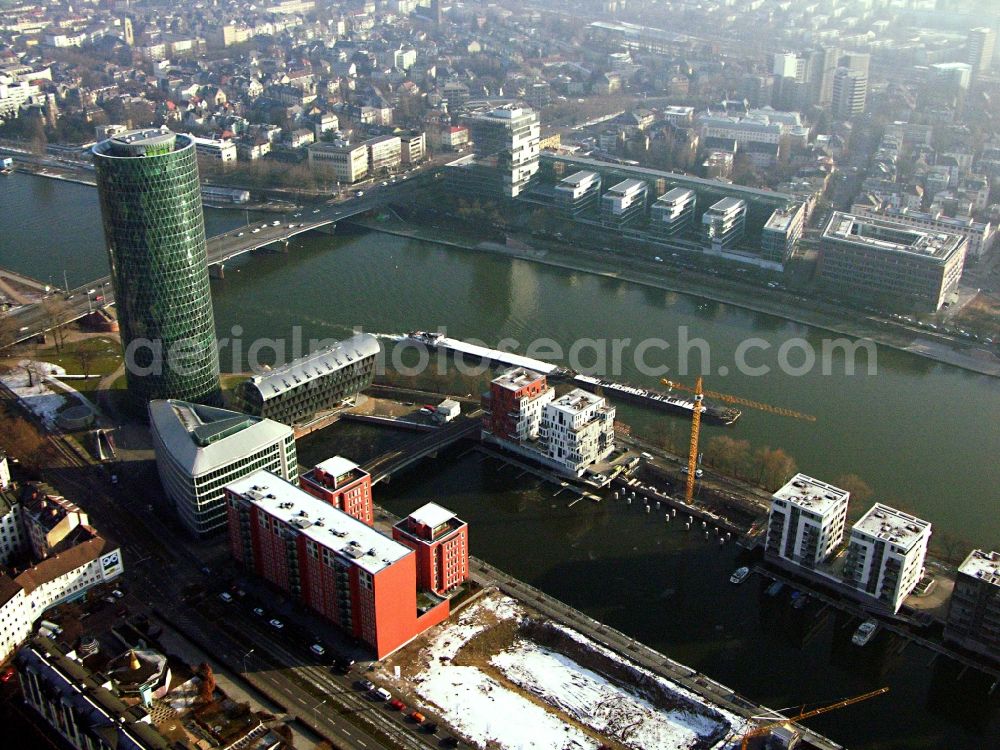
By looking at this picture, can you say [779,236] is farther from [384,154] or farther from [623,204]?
[384,154]

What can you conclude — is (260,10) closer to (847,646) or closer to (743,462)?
(743,462)

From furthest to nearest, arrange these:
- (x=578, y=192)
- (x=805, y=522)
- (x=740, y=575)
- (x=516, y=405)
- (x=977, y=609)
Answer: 1. (x=578, y=192)
2. (x=516, y=405)
3. (x=740, y=575)
4. (x=805, y=522)
5. (x=977, y=609)

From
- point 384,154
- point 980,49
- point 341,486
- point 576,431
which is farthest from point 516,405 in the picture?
point 980,49

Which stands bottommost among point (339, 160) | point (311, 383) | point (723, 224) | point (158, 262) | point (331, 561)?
point (311, 383)

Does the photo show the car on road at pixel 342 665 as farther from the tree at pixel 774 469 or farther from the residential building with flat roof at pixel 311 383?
the tree at pixel 774 469

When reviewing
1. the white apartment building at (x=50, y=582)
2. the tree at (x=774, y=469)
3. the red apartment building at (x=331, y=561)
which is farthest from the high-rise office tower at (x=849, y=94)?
the white apartment building at (x=50, y=582)

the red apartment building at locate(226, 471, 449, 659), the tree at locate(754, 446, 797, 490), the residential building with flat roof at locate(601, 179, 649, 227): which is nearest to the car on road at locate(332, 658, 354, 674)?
the red apartment building at locate(226, 471, 449, 659)

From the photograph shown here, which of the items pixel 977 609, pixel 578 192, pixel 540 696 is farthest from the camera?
pixel 578 192

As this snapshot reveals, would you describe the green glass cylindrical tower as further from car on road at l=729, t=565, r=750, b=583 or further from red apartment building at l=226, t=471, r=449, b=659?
car on road at l=729, t=565, r=750, b=583
